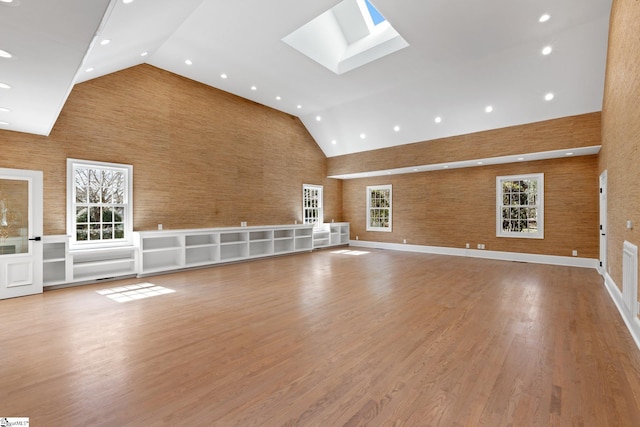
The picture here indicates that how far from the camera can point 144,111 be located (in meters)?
6.17

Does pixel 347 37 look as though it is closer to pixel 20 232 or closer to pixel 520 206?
pixel 520 206

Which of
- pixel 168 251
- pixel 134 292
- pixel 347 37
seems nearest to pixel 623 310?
pixel 347 37

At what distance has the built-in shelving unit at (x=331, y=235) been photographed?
33.3ft

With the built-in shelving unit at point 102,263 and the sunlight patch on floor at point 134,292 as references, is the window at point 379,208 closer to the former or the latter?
the sunlight patch on floor at point 134,292

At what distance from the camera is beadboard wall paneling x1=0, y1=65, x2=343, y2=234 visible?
5184mm

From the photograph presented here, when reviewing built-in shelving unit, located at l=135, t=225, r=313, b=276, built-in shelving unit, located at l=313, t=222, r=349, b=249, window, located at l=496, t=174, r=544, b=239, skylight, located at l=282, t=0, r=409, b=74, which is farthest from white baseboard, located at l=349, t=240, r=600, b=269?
skylight, located at l=282, t=0, r=409, b=74

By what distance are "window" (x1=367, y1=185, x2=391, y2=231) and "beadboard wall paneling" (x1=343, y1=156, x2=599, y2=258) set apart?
20 cm

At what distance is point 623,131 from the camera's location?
11.8ft

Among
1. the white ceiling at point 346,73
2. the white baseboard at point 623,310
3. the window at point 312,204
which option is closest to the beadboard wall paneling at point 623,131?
the white baseboard at point 623,310

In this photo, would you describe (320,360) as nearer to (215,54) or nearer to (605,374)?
(605,374)

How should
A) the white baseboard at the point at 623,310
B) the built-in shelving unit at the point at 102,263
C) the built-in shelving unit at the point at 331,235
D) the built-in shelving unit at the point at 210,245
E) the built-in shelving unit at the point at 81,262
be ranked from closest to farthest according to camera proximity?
1. the white baseboard at the point at 623,310
2. the built-in shelving unit at the point at 81,262
3. the built-in shelving unit at the point at 102,263
4. the built-in shelving unit at the point at 210,245
5. the built-in shelving unit at the point at 331,235

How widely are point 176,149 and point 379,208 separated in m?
6.62

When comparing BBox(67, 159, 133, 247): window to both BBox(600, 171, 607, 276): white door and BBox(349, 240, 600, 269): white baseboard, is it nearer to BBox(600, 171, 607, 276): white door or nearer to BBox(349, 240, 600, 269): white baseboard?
BBox(349, 240, 600, 269): white baseboard

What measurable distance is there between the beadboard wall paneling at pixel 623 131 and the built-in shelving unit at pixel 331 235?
7073 millimetres
